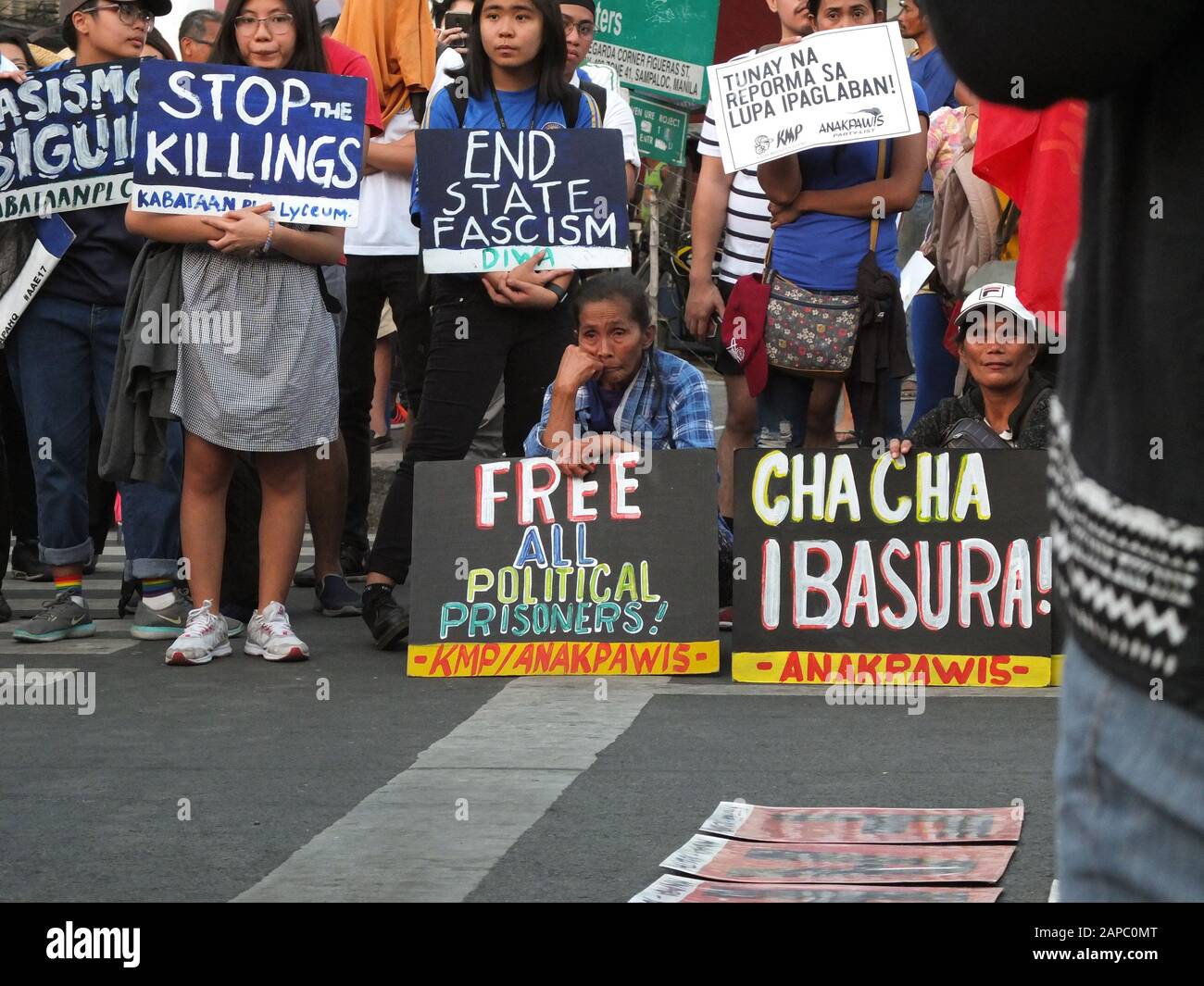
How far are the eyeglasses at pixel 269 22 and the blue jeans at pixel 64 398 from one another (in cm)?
114

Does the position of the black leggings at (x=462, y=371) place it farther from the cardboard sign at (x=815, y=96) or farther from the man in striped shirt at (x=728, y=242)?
the cardboard sign at (x=815, y=96)

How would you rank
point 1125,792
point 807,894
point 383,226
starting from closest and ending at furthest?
point 1125,792, point 807,894, point 383,226

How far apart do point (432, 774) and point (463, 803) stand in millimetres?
370

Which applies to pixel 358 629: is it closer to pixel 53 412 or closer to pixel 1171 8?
pixel 53 412

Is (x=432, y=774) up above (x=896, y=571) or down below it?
below

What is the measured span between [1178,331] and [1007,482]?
15.3ft

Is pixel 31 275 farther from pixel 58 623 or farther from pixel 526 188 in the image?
pixel 526 188

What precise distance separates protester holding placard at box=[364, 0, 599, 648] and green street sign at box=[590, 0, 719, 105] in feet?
15.5

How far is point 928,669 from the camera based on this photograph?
583 cm

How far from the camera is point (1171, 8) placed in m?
1.25

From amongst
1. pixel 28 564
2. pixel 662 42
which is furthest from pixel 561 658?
pixel 662 42

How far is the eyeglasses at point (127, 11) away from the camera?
6.77 meters

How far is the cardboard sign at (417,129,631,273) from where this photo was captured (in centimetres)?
655

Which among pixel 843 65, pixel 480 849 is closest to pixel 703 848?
pixel 480 849
